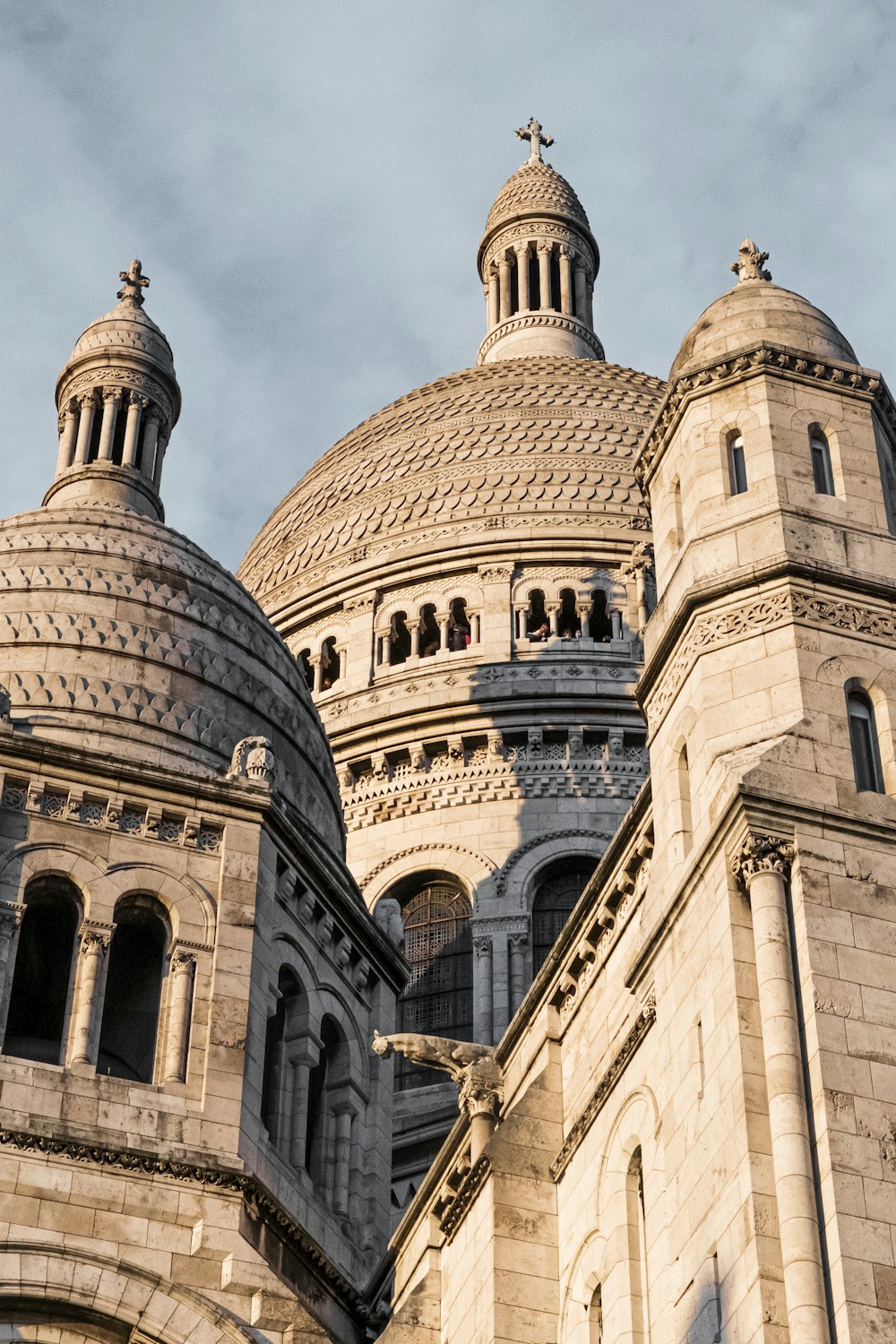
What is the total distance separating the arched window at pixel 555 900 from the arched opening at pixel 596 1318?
69.4ft

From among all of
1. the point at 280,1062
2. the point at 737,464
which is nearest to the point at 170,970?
the point at 280,1062

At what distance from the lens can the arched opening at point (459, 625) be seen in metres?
47.5

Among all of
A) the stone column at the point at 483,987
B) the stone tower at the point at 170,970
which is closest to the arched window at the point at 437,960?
the stone column at the point at 483,987

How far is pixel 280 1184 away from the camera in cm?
2819

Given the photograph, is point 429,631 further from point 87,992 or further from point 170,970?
point 87,992

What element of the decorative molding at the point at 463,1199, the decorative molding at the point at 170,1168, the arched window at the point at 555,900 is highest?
the arched window at the point at 555,900

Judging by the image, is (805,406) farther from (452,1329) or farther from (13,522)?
(13,522)

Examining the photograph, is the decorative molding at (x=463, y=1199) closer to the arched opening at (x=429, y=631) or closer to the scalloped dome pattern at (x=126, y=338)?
the scalloped dome pattern at (x=126, y=338)

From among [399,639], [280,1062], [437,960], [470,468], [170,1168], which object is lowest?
[170,1168]

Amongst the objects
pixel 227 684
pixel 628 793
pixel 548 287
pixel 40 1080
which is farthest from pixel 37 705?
pixel 548 287

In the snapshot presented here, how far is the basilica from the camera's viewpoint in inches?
722

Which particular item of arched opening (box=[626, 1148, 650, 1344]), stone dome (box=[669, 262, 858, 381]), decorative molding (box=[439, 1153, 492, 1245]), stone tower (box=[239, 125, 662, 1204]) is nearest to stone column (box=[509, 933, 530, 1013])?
stone tower (box=[239, 125, 662, 1204])

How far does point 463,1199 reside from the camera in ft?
77.5

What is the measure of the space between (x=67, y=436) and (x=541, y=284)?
75.0 ft
